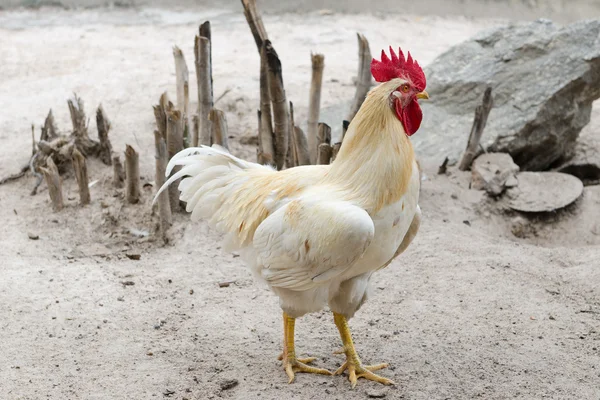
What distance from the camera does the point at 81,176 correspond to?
18.4 ft

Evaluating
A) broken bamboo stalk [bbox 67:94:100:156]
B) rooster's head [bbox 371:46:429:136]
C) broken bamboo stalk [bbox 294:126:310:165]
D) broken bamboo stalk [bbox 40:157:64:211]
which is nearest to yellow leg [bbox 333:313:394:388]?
rooster's head [bbox 371:46:429:136]

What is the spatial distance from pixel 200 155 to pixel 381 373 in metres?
1.58

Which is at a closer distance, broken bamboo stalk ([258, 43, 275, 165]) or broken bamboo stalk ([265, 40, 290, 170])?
broken bamboo stalk ([265, 40, 290, 170])

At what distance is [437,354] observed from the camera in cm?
398

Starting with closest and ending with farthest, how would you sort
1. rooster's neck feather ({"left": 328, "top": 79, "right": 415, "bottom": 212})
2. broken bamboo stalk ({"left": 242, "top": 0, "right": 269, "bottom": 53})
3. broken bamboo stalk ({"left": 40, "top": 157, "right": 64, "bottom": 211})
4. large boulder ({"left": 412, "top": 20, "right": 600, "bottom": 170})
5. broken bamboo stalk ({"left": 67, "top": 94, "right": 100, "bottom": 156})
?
rooster's neck feather ({"left": 328, "top": 79, "right": 415, "bottom": 212}), broken bamboo stalk ({"left": 242, "top": 0, "right": 269, "bottom": 53}), broken bamboo stalk ({"left": 40, "top": 157, "right": 64, "bottom": 211}), broken bamboo stalk ({"left": 67, "top": 94, "right": 100, "bottom": 156}), large boulder ({"left": 412, "top": 20, "right": 600, "bottom": 170})

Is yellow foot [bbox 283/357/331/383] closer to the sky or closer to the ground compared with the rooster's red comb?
closer to the ground

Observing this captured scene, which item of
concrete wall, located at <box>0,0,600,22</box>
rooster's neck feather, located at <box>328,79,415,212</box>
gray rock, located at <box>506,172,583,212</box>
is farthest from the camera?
concrete wall, located at <box>0,0,600,22</box>

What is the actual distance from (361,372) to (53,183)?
3.09 metres

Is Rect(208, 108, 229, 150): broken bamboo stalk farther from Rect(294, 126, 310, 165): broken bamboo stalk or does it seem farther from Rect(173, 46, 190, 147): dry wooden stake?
Rect(173, 46, 190, 147): dry wooden stake

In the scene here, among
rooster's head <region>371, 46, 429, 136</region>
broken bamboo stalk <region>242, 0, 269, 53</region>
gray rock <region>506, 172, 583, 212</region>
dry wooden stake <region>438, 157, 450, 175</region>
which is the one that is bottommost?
gray rock <region>506, 172, 583, 212</region>

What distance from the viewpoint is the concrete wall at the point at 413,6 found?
1162 centimetres

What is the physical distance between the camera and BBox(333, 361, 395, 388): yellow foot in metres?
3.73

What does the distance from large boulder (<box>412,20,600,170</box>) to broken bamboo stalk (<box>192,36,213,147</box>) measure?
2113mm

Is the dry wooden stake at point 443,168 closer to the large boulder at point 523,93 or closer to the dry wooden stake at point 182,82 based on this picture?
the large boulder at point 523,93
